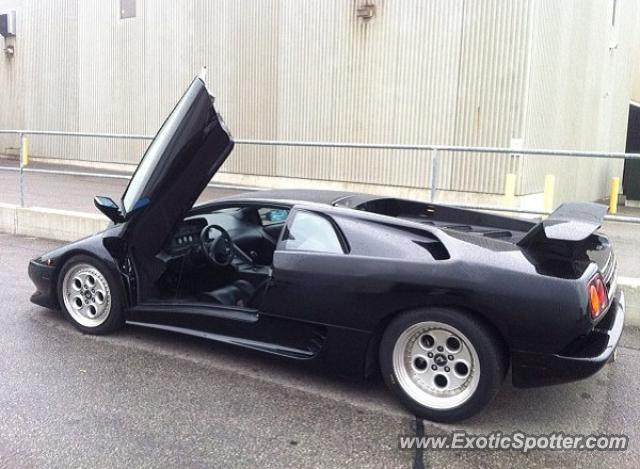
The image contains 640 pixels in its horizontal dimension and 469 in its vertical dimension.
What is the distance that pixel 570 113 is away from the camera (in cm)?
1603

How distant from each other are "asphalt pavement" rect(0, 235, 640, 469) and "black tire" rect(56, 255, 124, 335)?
0.27ft

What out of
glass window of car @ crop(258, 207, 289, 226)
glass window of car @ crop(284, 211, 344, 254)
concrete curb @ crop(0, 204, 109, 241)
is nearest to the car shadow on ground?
glass window of car @ crop(284, 211, 344, 254)

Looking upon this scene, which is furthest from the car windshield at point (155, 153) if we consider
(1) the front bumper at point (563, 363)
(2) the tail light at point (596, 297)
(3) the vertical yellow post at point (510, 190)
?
(3) the vertical yellow post at point (510, 190)

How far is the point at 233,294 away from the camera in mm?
4617

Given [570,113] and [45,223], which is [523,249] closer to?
[45,223]

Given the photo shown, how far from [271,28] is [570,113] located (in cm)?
839

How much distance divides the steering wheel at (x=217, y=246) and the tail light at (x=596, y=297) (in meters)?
2.63

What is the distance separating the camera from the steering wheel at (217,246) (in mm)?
4621

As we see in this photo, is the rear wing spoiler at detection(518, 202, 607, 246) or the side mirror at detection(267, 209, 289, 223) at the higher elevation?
the rear wing spoiler at detection(518, 202, 607, 246)

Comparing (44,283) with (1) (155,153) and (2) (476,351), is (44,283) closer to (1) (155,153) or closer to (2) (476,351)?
(1) (155,153)

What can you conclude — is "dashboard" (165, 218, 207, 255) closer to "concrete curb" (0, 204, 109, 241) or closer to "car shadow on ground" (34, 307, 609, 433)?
"car shadow on ground" (34, 307, 609, 433)

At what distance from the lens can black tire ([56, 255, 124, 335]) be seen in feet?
15.0

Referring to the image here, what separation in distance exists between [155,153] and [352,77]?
11.6 m

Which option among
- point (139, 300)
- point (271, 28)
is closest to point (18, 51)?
point (271, 28)
